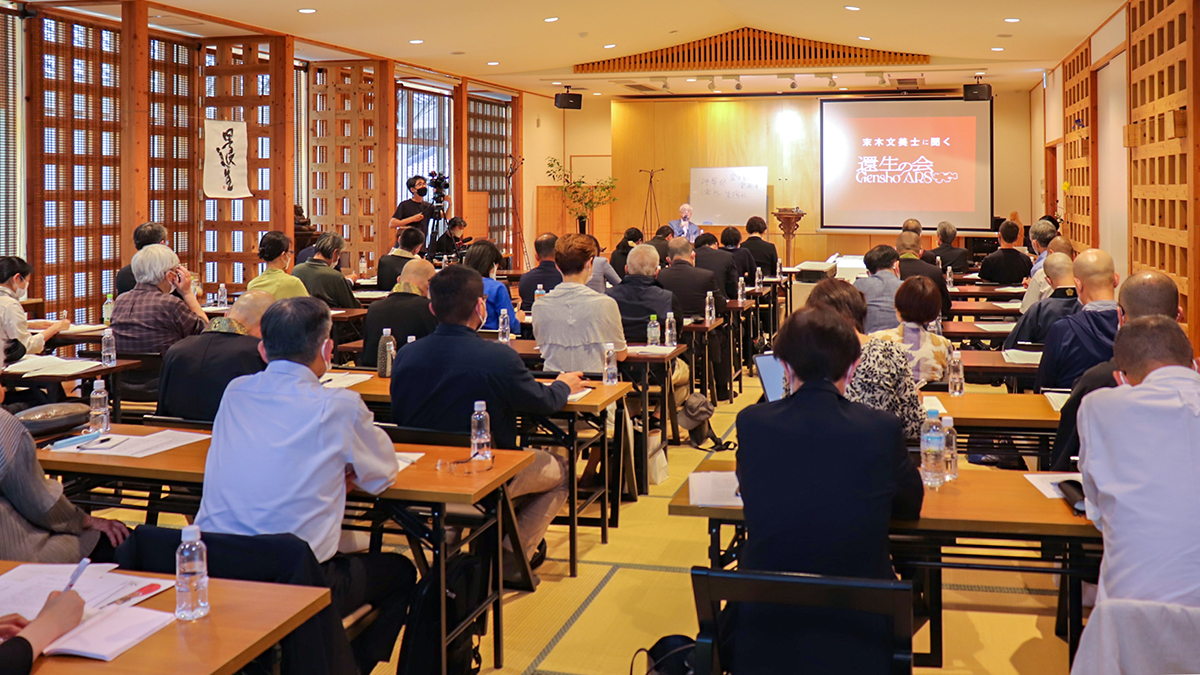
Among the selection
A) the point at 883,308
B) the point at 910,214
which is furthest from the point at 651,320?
the point at 910,214

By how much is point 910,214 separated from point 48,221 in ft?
41.5

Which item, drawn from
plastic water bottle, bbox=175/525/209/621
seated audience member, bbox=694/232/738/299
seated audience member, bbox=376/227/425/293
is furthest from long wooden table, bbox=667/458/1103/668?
seated audience member, bbox=694/232/738/299

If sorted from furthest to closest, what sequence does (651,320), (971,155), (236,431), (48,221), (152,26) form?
(971,155) < (152,26) < (48,221) < (651,320) < (236,431)

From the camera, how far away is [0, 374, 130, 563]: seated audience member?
2.54 m

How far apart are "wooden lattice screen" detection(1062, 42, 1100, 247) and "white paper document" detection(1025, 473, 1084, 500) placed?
30.1 feet

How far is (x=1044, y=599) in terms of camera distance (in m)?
4.16

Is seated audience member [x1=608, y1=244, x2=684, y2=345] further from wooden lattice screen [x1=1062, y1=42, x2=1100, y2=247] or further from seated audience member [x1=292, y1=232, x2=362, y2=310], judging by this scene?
wooden lattice screen [x1=1062, y1=42, x2=1100, y2=247]

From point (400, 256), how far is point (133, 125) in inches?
114

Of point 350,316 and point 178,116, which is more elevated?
point 178,116

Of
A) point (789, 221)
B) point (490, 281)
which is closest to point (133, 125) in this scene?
point (490, 281)

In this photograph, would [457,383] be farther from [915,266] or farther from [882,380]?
[915,266]

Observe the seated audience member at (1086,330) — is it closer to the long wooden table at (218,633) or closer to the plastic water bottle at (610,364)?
the plastic water bottle at (610,364)

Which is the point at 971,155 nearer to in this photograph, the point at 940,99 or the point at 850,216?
the point at 940,99

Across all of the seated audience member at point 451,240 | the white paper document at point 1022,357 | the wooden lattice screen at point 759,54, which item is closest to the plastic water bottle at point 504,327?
the white paper document at point 1022,357
